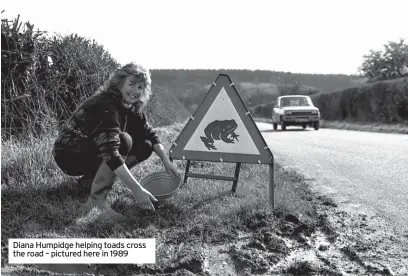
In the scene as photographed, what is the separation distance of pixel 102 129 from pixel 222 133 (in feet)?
3.96

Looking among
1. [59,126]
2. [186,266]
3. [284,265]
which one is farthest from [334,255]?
[59,126]

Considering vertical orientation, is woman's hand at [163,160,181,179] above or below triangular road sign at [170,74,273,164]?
below

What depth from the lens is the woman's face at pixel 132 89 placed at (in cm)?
415

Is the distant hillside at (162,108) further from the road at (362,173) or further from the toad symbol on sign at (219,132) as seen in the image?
the toad symbol on sign at (219,132)

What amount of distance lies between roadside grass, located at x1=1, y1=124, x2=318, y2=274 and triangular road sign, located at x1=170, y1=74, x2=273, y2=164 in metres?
0.45

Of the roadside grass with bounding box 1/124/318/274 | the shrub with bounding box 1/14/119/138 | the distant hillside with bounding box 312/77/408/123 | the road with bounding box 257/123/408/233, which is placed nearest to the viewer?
the roadside grass with bounding box 1/124/318/274

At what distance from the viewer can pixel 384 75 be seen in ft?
150

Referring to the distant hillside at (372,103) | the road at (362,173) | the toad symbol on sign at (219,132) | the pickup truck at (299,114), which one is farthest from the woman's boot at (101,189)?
the distant hillside at (372,103)

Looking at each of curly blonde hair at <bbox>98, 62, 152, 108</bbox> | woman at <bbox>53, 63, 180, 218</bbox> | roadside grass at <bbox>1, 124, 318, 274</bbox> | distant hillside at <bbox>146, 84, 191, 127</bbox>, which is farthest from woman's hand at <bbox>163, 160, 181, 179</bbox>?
distant hillside at <bbox>146, 84, 191, 127</bbox>

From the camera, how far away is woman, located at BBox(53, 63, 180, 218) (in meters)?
3.85

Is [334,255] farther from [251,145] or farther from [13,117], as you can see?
[13,117]

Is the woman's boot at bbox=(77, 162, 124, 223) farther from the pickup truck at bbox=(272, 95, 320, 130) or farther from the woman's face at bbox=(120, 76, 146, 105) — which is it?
the pickup truck at bbox=(272, 95, 320, 130)

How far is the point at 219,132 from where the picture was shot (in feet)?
14.8

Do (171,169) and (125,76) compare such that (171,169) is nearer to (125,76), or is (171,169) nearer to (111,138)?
(111,138)
